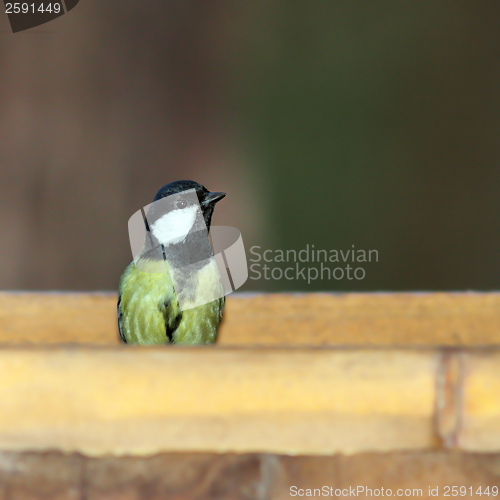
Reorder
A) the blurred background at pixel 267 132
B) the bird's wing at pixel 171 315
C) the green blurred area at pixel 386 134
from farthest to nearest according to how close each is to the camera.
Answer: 1. the green blurred area at pixel 386 134
2. the blurred background at pixel 267 132
3. the bird's wing at pixel 171 315

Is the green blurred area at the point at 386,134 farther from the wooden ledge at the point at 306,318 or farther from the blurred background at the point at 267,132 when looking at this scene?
the wooden ledge at the point at 306,318

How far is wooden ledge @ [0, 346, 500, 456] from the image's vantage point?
323 millimetres

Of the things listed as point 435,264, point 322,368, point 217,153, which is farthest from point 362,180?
point 322,368

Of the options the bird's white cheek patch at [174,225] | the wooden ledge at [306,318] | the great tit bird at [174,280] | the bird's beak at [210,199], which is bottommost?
the wooden ledge at [306,318]

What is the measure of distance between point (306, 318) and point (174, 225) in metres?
0.24

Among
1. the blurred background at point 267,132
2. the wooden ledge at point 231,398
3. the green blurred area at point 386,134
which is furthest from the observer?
the green blurred area at point 386,134

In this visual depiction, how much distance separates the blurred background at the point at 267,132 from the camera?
1365mm

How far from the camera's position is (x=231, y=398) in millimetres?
325

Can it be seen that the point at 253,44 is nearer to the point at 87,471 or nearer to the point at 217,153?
the point at 217,153

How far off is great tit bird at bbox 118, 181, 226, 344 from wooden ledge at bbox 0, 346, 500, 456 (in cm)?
45

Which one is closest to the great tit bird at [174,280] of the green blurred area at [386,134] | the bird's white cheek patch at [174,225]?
the bird's white cheek patch at [174,225]

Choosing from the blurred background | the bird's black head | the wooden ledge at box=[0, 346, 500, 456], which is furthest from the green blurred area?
the wooden ledge at box=[0, 346, 500, 456]

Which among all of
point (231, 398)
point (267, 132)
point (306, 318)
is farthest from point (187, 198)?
point (267, 132)

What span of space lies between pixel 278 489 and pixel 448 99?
1.44 metres
